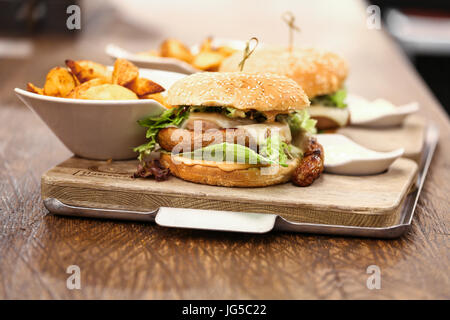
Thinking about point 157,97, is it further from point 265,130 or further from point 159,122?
point 265,130

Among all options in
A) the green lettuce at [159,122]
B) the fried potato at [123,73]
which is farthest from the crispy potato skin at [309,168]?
the fried potato at [123,73]

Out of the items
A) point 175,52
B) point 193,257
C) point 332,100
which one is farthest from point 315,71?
point 193,257

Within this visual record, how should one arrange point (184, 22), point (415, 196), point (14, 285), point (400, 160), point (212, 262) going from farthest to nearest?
point (184, 22), point (400, 160), point (415, 196), point (212, 262), point (14, 285)

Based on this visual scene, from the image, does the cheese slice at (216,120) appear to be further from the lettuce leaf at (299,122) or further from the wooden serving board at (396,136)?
the wooden serving board at (396,136)

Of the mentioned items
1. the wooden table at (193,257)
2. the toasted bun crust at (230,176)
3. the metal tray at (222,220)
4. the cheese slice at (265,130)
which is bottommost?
the wooden table at (193,257)

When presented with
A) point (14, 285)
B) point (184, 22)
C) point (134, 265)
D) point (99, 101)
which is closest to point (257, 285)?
point (134, 265)

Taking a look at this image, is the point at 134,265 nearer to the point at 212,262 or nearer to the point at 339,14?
the point at 212,262
